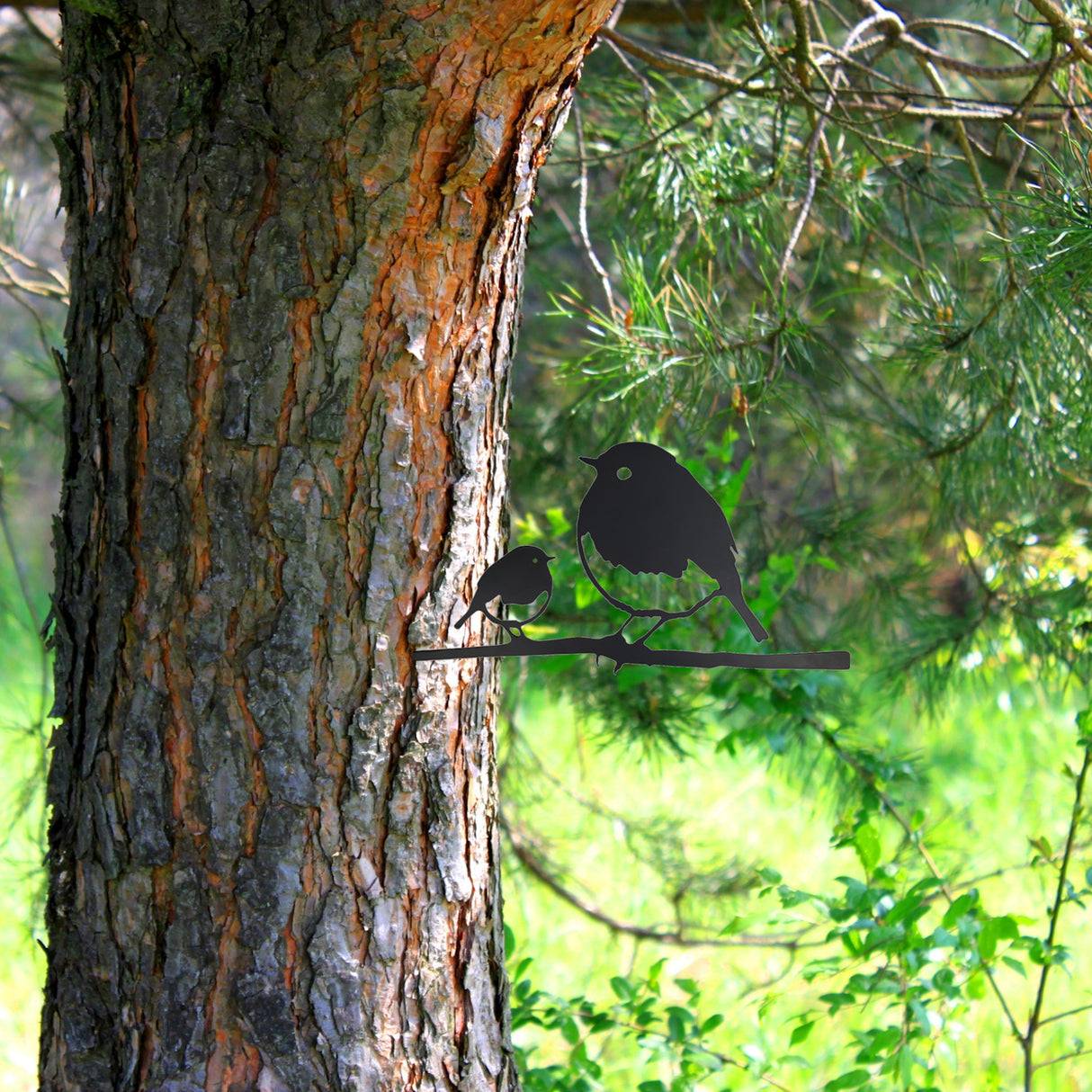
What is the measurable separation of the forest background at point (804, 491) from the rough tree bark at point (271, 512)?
0.30 metres

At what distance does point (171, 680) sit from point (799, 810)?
2251 millimetres

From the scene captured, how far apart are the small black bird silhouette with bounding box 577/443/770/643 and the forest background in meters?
0.16

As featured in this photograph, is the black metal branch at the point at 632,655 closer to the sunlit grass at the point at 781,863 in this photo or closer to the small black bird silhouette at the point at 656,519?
the small black bird silhouette at the point at 656,519

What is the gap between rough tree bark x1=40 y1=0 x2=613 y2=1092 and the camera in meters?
0.71

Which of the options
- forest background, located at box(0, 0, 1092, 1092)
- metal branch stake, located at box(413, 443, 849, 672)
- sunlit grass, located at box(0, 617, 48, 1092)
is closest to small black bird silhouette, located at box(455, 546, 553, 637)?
metal branch stake, located at box(413, 443, 849, 672)

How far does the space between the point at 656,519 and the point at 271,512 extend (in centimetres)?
29

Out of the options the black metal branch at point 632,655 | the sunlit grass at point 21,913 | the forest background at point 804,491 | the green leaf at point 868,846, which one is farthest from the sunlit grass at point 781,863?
the sunlit grass at point 21,913

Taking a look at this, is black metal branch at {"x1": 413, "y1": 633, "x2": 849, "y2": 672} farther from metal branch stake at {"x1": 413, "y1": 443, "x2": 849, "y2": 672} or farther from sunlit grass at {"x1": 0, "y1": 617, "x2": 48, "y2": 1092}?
sunlit grass at {"x1": 0, "y1": 617, "x2": 48, "y2": 1092}

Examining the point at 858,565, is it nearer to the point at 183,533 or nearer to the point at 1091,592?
the point at 1091,592

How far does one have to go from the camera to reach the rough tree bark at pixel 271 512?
71 cm

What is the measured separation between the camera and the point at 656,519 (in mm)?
757

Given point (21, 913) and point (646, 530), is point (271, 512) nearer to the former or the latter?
point (646, 530)

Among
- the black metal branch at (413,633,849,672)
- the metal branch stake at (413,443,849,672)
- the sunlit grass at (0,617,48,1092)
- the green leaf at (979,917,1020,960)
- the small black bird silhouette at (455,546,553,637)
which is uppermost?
the metal branch stake at (413,443,849,672)

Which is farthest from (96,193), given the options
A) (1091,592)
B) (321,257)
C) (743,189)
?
(1091,592)
